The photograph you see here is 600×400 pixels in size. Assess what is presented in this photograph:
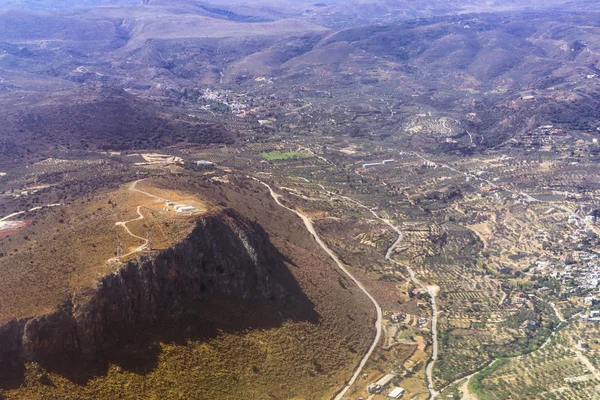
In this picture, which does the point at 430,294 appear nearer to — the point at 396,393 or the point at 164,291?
the point at 396,393

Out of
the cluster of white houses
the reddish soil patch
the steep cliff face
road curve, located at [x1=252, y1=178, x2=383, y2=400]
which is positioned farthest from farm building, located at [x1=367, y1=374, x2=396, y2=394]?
the cluster of white houses

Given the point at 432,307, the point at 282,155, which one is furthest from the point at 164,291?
the point at 282,155

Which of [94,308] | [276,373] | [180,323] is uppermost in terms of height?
[94,308]

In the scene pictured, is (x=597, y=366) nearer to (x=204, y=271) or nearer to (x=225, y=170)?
(x=204, y=271)

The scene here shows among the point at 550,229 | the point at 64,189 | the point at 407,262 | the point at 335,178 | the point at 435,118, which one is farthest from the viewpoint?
the point at 435,118

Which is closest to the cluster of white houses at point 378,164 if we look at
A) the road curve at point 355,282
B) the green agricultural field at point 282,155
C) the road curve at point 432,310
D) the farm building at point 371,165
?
the farm building at point 371,165

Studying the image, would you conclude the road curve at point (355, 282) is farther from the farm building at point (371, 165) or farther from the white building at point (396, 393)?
the farm building at point (371, 165)

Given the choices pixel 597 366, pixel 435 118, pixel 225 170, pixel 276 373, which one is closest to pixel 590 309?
pixel 597 366
